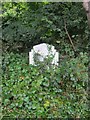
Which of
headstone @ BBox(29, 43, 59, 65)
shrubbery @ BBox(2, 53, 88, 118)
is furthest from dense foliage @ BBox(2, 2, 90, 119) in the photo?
headstone @ BBox(29, 43, 59, 65)

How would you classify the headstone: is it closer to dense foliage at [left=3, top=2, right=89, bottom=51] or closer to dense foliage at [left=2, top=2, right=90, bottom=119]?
dense foliage at [left=2, top=2, right=90, bottom=119]

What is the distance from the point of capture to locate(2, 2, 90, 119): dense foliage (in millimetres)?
3404

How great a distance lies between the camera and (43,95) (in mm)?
3553

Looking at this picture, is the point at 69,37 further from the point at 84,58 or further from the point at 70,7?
the point at 84,58

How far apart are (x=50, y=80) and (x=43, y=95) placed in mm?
262

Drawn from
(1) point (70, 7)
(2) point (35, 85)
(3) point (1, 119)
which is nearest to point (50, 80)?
(2) point (35, 85)

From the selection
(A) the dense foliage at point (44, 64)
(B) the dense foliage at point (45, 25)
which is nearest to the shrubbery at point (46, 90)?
(A) the dense foliage at point (44, 64)

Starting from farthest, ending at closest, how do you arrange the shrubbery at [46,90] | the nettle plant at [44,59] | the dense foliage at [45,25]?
the dense foliage at [45,25] → the nettle plant at [44,59] → the shrubbery at [46,90]

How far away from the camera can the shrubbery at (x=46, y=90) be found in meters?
3.35

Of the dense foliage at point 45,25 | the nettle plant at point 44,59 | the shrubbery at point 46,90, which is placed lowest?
the shrubbery at point 46,90

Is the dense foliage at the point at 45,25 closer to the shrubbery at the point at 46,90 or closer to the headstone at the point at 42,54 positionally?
the headstone at the point at 42,54

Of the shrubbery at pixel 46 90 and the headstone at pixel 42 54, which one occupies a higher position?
the headstone at pixel 42 54

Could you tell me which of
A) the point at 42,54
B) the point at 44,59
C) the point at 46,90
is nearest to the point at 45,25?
the point at 42,54

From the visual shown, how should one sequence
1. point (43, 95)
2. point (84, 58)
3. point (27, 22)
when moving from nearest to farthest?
point (43, 95)
point (84, 58)
point (27, 22)
